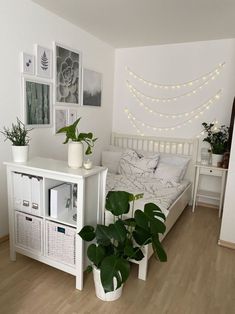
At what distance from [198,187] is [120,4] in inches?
109

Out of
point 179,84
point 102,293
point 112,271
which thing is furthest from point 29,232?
point 179,84

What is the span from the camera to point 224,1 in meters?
2.37

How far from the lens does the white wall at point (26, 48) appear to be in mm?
2383

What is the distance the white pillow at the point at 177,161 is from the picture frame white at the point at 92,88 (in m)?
1.35

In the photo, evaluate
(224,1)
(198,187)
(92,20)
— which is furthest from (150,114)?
(224,1)

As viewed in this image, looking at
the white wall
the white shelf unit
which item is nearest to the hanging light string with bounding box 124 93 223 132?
the white wall

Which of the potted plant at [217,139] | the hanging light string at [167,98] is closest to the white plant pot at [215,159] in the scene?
the potted plant at [217,139]

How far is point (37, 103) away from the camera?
9.11ft

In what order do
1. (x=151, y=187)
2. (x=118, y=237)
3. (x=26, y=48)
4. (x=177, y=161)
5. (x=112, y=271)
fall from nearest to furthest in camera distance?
(x=112, y=271) < (x=118, y=237) < (x=26, y=48) < (x=151, y=187) < (x=177, y=161)

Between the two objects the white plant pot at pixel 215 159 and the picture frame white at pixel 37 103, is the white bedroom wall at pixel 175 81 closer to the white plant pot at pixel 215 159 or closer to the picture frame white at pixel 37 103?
the white plant pot at pixel 215 159

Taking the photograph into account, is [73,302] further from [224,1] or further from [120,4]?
[224,1]

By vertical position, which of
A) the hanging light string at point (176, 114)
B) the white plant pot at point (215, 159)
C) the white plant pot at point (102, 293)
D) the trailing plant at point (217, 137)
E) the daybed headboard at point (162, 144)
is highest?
the hanging light string at point (176, 114)

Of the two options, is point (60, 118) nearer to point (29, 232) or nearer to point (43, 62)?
point (43, 62)

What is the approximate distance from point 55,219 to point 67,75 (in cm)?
197
